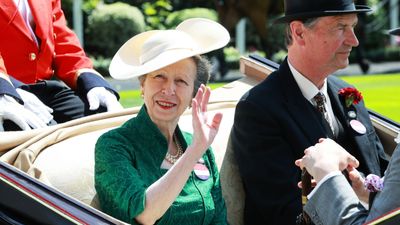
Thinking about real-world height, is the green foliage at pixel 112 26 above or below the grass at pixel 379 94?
below

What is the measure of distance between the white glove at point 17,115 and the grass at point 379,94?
16.8 feet

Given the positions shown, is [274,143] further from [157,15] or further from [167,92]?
[157,15]

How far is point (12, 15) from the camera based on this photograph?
3.79m

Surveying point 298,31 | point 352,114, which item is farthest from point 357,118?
point 298,31

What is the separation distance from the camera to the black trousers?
3.79 meters

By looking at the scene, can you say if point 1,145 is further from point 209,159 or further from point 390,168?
point 390,168

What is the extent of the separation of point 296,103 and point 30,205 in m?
1.12

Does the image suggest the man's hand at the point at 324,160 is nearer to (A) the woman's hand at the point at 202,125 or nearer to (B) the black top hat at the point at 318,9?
(A) the woman's hand at the point at 202,125

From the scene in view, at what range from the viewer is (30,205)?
2.60 m

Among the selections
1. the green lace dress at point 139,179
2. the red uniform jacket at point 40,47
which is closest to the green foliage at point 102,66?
the red uniform jacket at point 40,47

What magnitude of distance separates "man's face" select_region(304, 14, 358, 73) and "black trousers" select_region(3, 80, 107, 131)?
92cm

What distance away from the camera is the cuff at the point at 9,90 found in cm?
342

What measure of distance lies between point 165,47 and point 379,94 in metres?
8.65

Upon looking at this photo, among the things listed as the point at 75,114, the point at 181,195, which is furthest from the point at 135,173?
the point at 75,114
